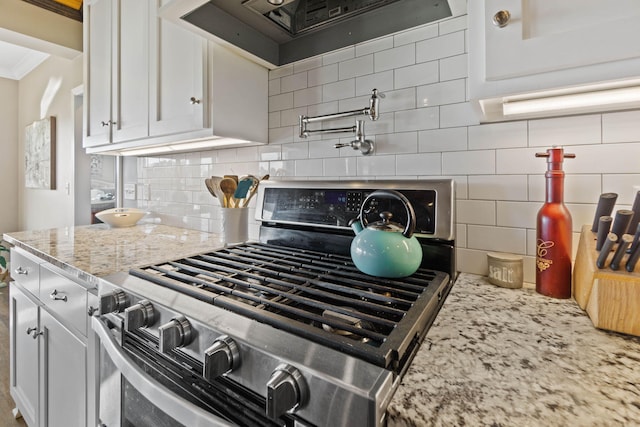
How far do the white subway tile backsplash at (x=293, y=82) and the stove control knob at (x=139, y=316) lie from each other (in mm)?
1084

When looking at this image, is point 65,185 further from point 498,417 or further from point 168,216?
point 498,417

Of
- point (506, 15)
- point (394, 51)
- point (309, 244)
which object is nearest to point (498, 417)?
point (506, 15)

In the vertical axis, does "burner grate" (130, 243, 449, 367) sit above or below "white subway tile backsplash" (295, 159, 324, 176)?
below

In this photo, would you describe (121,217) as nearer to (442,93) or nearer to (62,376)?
(62,376)

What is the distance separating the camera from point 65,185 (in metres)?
2.86

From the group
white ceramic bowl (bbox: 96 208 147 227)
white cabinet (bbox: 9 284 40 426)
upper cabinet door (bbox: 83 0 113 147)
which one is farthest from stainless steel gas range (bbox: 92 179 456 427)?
upper cabinet door (bbox: 83 0 113 147)

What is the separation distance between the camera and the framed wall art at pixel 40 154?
9.86 feet

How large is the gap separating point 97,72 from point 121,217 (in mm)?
892

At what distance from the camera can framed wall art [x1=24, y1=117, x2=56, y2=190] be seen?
9.86ft

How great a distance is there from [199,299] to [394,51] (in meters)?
1.07

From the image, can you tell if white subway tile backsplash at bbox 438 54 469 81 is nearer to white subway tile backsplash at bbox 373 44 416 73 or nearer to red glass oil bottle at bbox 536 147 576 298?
white subway tile backsplash at bbox 373 44 416 73

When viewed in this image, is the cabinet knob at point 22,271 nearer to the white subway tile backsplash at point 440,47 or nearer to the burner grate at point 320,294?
the burner grate at point 320,294

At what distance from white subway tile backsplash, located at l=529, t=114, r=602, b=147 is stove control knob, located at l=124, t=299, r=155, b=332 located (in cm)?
113

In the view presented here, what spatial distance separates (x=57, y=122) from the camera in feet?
9.80
